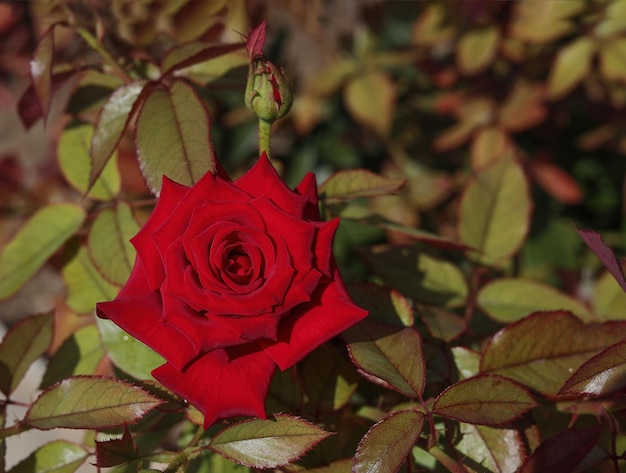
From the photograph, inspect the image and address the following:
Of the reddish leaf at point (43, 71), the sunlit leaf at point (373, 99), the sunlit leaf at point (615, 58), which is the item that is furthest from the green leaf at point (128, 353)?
the sunlit leaf at point (615, 58)

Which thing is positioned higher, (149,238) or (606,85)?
(606,85)

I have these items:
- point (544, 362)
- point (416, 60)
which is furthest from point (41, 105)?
point (416, 60)

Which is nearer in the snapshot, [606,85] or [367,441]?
[367,441]

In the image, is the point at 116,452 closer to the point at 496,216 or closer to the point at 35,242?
the point at 35,242


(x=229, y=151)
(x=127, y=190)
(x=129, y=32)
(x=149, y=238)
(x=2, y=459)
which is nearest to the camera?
(x=149, y=238)

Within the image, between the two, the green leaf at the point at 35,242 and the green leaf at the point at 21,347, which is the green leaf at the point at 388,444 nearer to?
the green leaf at the point at 21,347

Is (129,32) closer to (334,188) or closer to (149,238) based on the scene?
(334,188)

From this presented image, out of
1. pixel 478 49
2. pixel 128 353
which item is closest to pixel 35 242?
pixel 128 353

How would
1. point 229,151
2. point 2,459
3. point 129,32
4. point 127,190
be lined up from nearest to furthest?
point 2,459 < point 129,32 < point 127,190 < point 229,151
